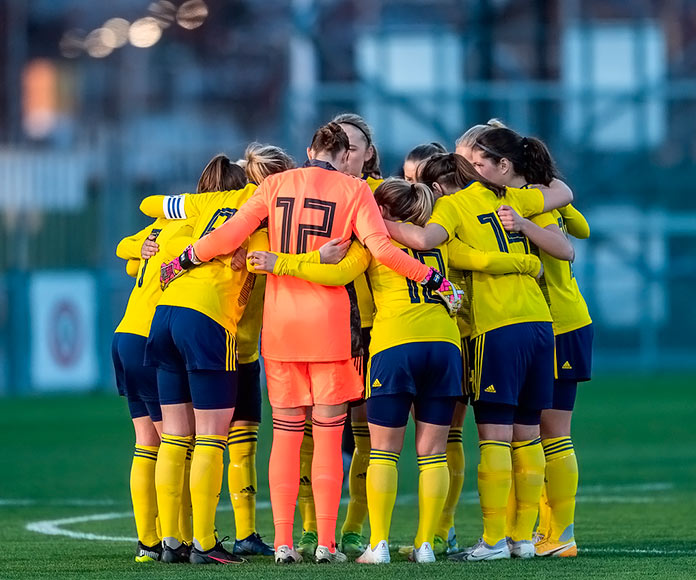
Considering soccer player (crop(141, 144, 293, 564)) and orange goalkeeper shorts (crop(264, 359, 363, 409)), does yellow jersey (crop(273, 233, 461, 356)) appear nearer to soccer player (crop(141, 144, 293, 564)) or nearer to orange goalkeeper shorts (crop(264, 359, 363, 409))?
orange goalkeeper shorts (crop(264, 359, 363, 409))

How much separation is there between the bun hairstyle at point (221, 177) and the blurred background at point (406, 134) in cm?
1247

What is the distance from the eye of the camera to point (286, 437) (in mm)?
6336

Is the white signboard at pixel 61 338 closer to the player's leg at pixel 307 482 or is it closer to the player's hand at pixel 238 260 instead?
the player's leg at pixel 307 482

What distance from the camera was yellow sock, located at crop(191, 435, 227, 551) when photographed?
623 centimetres

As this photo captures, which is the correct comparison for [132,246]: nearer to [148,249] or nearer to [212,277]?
[148,249]

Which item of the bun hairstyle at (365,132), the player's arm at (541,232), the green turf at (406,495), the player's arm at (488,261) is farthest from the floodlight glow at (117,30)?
the player's arm at (488,261)

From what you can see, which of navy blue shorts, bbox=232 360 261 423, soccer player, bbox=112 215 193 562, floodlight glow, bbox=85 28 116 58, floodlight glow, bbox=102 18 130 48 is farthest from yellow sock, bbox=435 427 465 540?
floodlight glow, bbox=85 28 116 58

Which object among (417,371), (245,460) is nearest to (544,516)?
(417,371)

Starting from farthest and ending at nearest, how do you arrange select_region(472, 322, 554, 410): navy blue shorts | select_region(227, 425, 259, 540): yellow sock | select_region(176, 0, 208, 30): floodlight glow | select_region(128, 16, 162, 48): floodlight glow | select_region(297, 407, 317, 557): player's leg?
select_region(176, 0, 208, 30): floodlight glow
select_region(128, 16, 162, 48): floodlight glow
select_region(297, 407, 317, 557): player's leg
select_region(227, 425, 259, 540): yellow sock
select_region(472, 322, 554, 410): navy blue shorts

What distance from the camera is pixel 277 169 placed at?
261 inches

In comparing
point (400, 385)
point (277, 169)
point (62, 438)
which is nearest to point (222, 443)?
point (400, 385)

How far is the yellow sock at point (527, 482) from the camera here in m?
6.50

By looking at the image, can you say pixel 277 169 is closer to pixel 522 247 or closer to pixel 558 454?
pixel 522 247

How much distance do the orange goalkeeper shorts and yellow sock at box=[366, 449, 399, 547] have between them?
0.32 m
